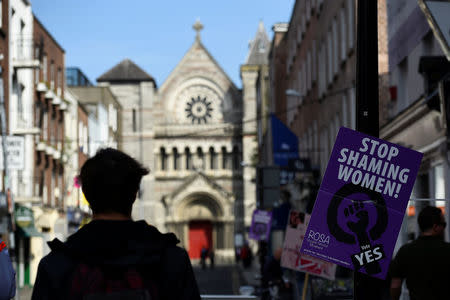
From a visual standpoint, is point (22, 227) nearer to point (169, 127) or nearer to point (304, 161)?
point (304, 161)

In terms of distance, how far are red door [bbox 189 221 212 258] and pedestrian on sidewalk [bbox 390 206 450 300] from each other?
6587 centimetres

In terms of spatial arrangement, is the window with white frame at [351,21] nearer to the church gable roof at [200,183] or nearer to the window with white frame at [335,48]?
the window with white frame at [335,48]

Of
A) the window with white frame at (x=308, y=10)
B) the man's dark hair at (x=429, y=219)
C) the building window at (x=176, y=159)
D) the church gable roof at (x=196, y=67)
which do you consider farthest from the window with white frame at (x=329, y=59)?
the church gable roof at (x=196, y=67)

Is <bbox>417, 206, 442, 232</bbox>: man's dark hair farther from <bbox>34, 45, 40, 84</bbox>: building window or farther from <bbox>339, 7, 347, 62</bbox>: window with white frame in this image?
<bbox>34, 45, 40, 84</bbox>: building window

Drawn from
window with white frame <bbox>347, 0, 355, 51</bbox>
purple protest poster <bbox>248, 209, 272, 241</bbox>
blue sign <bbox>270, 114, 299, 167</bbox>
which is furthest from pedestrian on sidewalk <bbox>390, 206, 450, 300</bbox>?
blue sign <bbox>270, 114, 299, 167</bbox>

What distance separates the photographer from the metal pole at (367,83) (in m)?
5.76

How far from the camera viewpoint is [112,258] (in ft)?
10.6

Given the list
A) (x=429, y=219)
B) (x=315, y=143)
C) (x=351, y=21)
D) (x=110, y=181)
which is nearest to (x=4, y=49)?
(x=315, y=143)

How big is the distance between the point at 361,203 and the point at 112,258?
3.01 meters

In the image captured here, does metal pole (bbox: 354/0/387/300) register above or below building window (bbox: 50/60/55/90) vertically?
below

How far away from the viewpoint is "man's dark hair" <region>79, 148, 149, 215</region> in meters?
3.38

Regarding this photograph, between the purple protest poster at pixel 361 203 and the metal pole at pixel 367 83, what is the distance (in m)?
0.09

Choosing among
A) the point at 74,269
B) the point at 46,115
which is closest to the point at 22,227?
the point at 46,115

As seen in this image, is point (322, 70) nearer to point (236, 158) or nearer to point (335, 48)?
point (335, 48)
